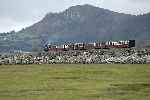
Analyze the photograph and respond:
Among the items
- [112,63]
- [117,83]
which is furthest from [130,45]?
[117,83]

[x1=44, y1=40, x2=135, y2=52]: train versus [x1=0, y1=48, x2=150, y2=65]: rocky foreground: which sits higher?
[x1=44, y1=40, x2=135, y2=52]: train

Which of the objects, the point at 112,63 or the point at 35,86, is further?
the point at 112,63

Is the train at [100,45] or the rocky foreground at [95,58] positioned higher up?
the train at [100,45]

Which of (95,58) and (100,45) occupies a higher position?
(100,45)

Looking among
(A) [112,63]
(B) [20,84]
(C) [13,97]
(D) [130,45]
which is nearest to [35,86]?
(B) [20,84]

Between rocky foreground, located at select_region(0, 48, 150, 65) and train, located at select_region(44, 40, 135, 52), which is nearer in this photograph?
rocky foreground, located at select_region(0, 48, 150, 65)

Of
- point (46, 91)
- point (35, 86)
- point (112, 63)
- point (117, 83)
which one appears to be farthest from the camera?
point (112, 63)

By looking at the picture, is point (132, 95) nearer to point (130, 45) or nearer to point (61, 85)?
point (61, 85)

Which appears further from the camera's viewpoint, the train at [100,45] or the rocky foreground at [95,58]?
the train at [100,45]

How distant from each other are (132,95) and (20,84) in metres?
18.9

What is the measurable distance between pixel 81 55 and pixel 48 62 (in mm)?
11128

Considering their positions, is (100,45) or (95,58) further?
(100,45)

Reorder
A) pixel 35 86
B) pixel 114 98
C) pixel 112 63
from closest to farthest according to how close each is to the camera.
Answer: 1. pixel 114 98
2. pixel 35 86
3. pixel 112 63

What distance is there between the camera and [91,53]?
111688 millimetres
